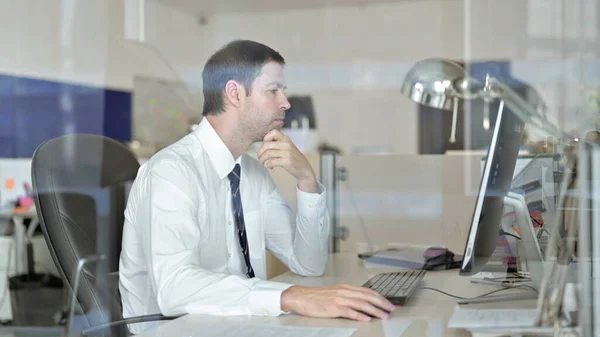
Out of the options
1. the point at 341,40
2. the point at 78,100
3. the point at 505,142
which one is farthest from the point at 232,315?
the point at 341,40

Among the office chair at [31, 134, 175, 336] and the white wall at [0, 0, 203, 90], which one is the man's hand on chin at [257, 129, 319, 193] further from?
the white wall at [0, 0, 203, 90]

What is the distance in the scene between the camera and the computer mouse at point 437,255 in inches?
66.4

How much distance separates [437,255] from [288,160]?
0.47 metres

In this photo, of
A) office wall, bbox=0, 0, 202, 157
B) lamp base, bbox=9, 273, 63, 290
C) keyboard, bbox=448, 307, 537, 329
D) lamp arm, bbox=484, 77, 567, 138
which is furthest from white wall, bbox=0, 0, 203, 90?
keyboard, bbox=448, 307, 537, 329

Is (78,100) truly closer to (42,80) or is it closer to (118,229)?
(42,80)

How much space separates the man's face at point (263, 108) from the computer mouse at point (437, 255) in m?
0.53

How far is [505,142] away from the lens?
1186 mm

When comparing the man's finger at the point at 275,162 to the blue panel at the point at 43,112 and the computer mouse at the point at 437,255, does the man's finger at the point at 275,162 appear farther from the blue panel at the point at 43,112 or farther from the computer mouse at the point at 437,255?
the blue panel at the point at 43,112

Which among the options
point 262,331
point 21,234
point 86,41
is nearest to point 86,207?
point 262,331

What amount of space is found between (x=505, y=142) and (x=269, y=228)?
698mm

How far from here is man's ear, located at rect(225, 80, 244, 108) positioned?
4.95 ft

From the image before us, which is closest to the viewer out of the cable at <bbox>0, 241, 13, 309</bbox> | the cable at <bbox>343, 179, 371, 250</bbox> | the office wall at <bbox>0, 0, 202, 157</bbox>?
the cable at <bbox>343, 179, 371, 250</bbox>

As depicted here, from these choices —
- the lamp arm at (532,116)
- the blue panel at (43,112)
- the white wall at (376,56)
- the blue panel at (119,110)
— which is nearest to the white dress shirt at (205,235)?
the lamp arm at (532,116)

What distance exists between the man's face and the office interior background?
0.19 m
